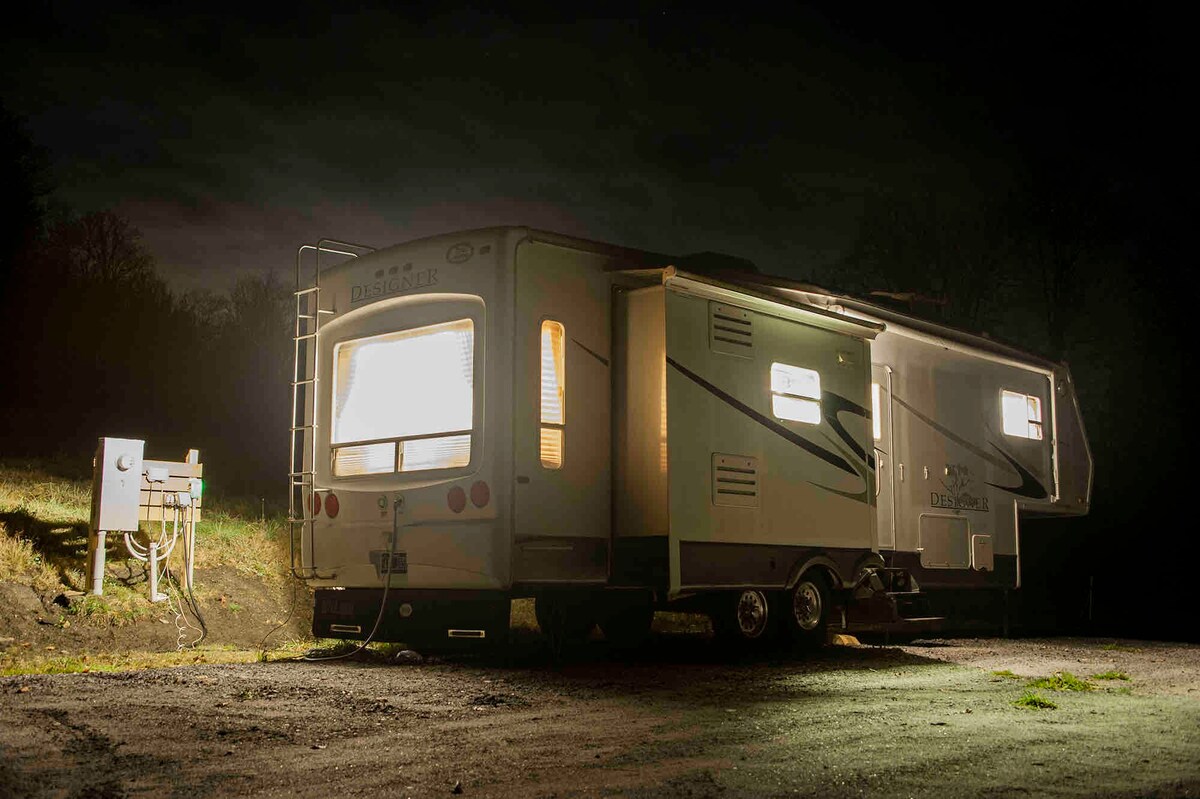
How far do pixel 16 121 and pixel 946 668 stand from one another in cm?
2905

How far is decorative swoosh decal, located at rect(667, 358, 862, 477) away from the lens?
31.5 ft

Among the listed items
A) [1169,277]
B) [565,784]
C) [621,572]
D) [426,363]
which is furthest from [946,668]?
[1169,277]

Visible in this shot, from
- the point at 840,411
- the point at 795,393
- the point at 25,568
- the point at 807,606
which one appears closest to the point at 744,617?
the point at 807,606

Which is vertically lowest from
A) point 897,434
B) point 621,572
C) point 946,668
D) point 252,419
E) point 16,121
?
point 946,668

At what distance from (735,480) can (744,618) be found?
1365mm

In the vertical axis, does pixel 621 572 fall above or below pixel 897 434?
below

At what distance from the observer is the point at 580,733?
6215 mm

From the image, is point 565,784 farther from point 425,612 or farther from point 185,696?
point 425,612

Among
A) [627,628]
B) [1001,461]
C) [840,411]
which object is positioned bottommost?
[627,628]

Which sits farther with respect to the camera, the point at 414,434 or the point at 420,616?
the point at 414,434

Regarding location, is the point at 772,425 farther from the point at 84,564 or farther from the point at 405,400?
the point at 84,564

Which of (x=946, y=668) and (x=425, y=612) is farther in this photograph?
(x=946, y=668)

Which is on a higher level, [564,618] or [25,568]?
[25,568]

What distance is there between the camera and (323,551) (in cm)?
968
